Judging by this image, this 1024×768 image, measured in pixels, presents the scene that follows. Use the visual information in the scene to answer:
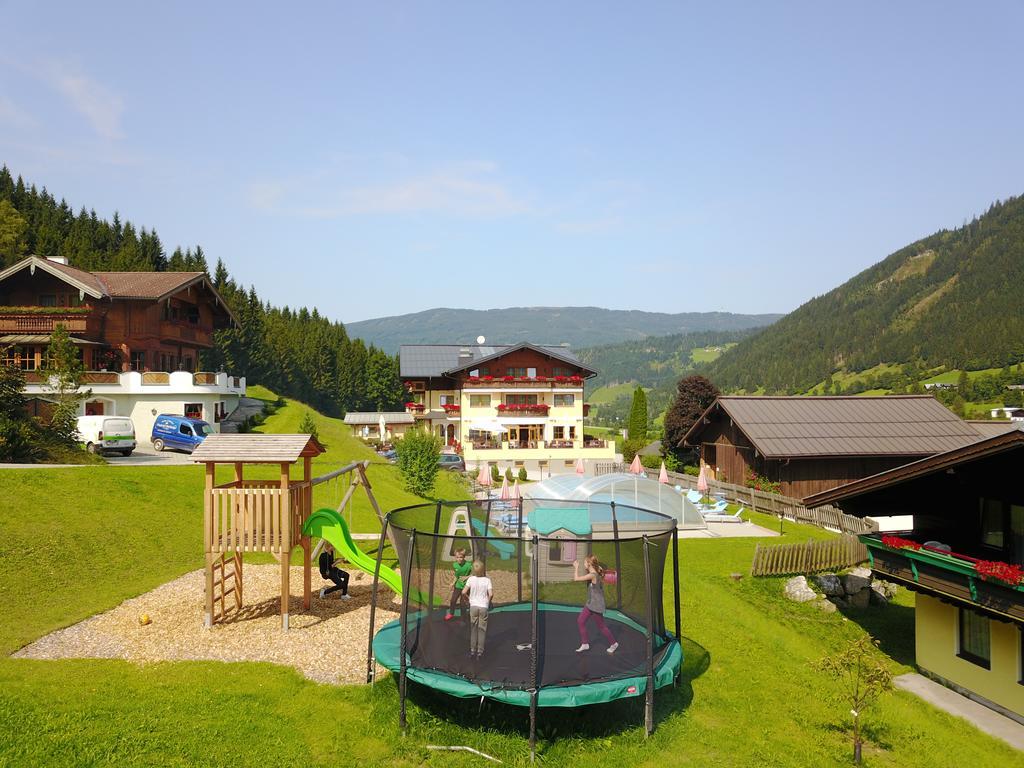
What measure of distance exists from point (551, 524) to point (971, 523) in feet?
27.2

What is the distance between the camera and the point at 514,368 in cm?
5278

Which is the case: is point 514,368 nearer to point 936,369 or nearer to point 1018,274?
point 936,369

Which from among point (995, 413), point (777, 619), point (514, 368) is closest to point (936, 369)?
point (995, 413)

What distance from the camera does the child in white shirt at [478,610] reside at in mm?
9461

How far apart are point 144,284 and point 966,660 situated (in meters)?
40.2

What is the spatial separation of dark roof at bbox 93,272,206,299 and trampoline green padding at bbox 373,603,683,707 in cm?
3254

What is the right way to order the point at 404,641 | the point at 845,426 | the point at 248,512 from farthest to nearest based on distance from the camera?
1. the point at 845,426
2. the point at 248,512
3. the point at 404,641

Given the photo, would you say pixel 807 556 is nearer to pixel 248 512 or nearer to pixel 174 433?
pixel 248 512

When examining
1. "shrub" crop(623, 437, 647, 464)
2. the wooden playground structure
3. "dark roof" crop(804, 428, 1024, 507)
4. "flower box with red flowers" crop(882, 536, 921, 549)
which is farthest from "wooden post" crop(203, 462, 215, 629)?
"shrub" crop(623, 437, 647, 464)

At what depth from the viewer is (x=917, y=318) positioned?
153 metres

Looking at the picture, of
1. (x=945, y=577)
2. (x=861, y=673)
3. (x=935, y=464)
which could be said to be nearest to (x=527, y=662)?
(x=861, y=673)

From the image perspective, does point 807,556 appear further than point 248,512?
Yes

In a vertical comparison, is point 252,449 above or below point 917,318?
below

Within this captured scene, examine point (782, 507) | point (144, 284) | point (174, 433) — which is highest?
point (144, 284)
